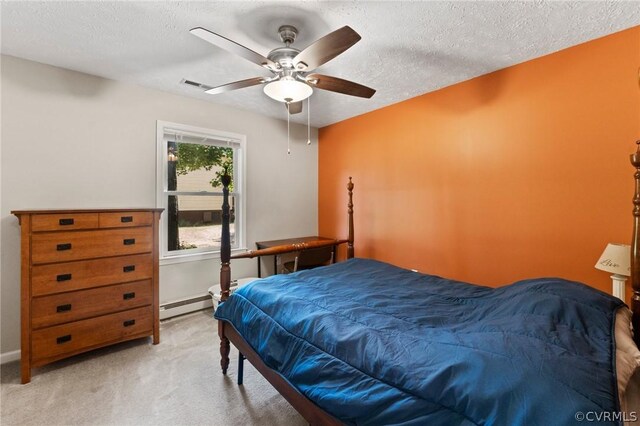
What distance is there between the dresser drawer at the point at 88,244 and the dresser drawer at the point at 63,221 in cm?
5

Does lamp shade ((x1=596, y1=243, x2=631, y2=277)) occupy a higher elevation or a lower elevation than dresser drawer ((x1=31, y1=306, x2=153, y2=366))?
higher

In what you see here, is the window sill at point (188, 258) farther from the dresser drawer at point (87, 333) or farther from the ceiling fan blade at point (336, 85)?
the ceiling fan blade at point (336, 85)

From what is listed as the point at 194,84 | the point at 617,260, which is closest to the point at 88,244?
the point at 194,84

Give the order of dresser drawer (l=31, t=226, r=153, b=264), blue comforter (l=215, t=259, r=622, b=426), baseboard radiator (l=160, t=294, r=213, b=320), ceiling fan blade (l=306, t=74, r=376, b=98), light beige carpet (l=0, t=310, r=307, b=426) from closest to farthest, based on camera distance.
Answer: blue comforter (l=215, t=259, r=622, b=426), light beige carpet (l=0, t=310, r=307, b=426), ceiling fan blade (l=306, t=74, r=376, b=98), dresser drawer (l=31, t=226, r=153, b=264), baseboard radiator (l=160, t=294, r=213, b=320)

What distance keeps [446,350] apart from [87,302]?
265 cm

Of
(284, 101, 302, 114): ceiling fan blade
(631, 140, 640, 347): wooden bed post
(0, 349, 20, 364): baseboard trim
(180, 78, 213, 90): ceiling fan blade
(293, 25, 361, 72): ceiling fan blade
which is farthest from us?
(180, 78, 213, 90): ceiling fan blade

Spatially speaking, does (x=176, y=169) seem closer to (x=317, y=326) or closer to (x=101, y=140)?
(x=101, y=140)

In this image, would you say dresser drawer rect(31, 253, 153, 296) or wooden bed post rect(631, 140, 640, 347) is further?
dresser drawer rect(31, 253, 153, 296)

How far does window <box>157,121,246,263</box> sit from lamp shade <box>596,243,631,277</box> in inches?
135

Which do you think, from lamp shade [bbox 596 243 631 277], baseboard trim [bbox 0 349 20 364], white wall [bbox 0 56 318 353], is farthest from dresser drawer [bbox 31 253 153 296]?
lamp shade [bbox 596 243 631 277]

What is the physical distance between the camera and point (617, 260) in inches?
68.2

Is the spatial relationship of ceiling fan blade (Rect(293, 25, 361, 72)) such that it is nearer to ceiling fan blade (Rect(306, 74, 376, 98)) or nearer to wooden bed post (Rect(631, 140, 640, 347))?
ceiling fan blade (Rect(306, 74, 376, 98))

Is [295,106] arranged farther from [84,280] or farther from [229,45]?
[84,280]

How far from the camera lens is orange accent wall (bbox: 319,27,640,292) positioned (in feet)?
6.49
